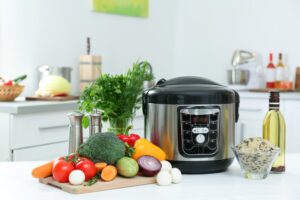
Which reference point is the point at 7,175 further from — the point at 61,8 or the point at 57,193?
the point at 61,8

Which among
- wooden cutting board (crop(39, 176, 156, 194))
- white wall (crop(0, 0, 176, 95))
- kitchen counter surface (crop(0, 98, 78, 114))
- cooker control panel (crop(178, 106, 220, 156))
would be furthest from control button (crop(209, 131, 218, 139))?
white wall (crop(0, 0, 176, 95))

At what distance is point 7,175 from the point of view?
145 centimetres

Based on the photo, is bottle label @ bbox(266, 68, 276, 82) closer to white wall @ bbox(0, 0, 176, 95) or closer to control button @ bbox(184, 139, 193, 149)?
white wall @ bbox(0, 0, 176, 95)

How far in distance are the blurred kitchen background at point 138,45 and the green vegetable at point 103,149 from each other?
1.44m

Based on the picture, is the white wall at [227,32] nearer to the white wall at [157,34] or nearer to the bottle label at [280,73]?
the white wall at [157,34]

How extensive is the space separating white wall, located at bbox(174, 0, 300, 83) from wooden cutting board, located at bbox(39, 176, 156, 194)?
3.16m

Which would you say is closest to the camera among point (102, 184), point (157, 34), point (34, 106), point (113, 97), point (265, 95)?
point (102, 184)

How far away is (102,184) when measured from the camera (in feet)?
4.25

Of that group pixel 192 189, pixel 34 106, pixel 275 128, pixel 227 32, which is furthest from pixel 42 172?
pixel 227 32

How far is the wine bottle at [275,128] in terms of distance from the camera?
1.51 m

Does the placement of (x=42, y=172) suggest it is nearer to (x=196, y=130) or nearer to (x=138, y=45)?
(x=196, y=130)

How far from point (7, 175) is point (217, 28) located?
11.2 ft

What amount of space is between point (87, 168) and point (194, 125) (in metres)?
0.34

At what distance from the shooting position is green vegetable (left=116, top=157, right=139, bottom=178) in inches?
53.2
